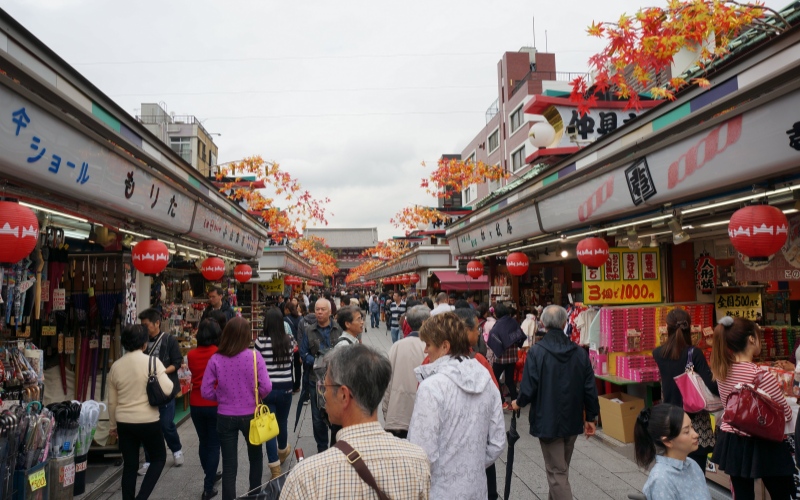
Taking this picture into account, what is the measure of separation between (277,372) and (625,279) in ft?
18.4

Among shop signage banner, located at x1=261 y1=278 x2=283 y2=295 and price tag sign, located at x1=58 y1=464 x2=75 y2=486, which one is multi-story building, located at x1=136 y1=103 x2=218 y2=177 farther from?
price tag sign, located at x1=58 y1=464 x2=75 y2=486

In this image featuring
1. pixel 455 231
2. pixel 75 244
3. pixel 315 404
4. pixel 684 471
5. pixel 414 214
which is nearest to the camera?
pixel 684 471

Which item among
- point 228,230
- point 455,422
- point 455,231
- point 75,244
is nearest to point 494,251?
point 455,231

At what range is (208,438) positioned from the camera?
5422mm

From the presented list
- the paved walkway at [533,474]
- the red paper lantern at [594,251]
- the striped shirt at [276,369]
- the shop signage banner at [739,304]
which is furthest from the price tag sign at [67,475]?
the shop signage banner at [739,304]

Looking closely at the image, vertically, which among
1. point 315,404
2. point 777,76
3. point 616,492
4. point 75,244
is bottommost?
point 616,492

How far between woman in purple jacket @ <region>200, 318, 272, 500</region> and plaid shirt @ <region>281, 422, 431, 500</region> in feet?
10.2

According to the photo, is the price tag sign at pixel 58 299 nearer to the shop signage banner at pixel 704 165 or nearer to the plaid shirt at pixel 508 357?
the plaid shirt at pixel 508 357

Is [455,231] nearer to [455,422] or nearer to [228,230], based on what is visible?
[228,230]

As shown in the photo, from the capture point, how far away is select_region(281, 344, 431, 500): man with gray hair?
1.89 meters

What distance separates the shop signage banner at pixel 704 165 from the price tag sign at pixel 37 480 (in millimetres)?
→ 6525

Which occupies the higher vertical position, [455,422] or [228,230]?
[228,230]

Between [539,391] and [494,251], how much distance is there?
9723mm

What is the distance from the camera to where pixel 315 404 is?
605 centimetres
